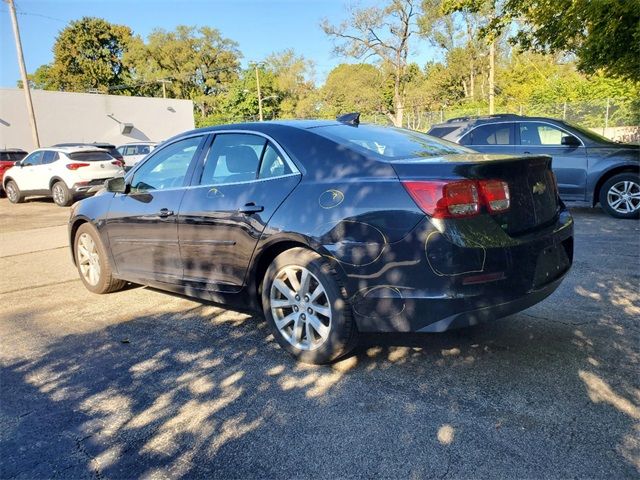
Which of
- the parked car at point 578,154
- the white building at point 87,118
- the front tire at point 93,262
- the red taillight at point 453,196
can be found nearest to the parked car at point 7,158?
the white building at point 87,118

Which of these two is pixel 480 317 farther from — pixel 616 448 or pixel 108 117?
pixel 108 117

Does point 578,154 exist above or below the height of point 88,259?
above

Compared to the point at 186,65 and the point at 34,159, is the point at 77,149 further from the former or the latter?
the point at 186,65

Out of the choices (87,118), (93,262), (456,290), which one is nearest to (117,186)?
(93,262)

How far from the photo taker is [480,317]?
2.98m

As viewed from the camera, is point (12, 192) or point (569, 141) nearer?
point (569, 141)

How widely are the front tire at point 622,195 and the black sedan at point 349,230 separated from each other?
5848 millimetres

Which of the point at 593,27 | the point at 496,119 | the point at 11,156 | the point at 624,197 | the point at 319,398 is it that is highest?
the point at 593,27

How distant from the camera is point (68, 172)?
14789 mm

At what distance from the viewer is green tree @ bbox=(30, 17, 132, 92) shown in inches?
2207

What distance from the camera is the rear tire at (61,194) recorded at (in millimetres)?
14930

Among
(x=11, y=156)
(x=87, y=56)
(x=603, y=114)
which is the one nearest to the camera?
(x=11, y=156)

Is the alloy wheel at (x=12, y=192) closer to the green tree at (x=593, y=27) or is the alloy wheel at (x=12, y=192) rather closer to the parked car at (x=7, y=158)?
the parked car at (x=7, y=158)

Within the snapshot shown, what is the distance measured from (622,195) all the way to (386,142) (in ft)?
21.5
